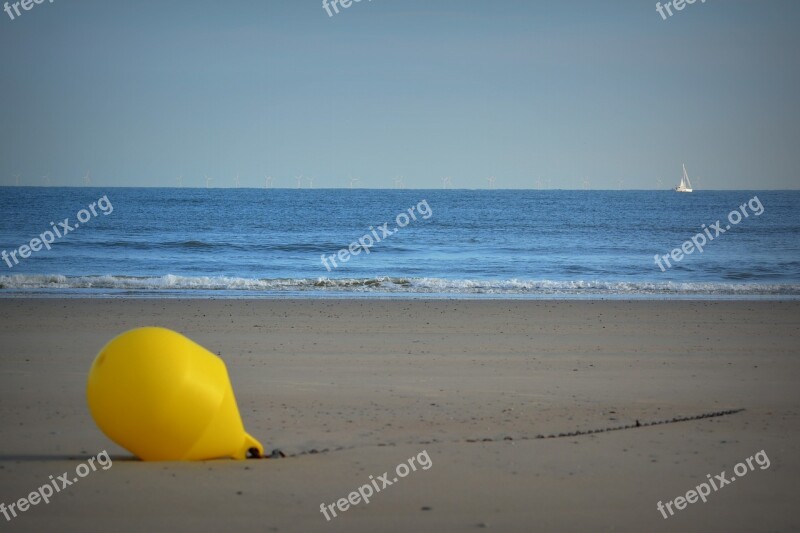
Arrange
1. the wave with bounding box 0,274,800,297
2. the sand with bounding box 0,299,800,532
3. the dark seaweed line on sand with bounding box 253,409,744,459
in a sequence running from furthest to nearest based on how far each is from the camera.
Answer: the wave with bounding box 0,274,800,297, the dark seaweed line on sand with bounding box 253,409,744,459, the sand with bounding box 0,299,800,532

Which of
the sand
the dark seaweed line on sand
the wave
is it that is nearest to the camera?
the sand

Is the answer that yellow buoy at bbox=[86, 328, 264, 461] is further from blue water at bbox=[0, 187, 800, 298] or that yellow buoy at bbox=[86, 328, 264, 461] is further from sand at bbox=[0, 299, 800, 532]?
blue water at bbox=[0, 187, 800, 298]

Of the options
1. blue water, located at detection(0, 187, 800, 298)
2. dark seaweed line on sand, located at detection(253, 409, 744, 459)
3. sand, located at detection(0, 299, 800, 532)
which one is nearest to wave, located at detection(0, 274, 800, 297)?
blue water, located at detection(0, 187, 800, 298)

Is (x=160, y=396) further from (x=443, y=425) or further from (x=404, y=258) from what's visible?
(x=404, y=258)

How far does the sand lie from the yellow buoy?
0.70 feet

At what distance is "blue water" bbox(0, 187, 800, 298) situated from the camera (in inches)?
912

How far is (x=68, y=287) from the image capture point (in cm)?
2270

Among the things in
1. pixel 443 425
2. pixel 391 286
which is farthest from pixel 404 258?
pixel 443 425

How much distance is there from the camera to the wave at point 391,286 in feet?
73.4

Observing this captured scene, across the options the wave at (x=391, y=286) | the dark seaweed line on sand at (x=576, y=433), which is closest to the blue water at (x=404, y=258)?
the wave at (x=391, y=286)

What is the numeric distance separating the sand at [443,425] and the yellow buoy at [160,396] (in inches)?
8.4

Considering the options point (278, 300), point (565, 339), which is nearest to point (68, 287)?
point (278, 300)

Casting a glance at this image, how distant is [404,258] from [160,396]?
99.4 ft

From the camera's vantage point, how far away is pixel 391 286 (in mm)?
23688
